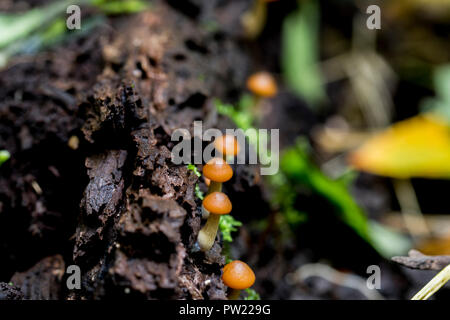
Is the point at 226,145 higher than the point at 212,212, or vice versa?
the point at 226,145

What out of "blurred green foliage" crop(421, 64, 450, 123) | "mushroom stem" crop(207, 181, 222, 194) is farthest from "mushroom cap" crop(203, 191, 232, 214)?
"blurred green foliage" crop(421, 64, 450, 123)

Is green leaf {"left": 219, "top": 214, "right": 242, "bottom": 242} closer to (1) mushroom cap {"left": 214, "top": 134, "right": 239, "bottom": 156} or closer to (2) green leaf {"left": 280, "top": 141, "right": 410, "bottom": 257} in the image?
(1) mushroom cap {"left": 214, "top": 134, "right": 239, "bottom": 156}

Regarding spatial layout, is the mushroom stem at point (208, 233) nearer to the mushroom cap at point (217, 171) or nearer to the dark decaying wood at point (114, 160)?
the dark decaying wood at point (114, 160)

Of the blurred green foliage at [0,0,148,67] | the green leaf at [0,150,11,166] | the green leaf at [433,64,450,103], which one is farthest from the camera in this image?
the green leaf at [433,64,450,103]

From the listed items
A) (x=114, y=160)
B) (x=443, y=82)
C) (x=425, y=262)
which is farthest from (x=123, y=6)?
(x=443, y=82)

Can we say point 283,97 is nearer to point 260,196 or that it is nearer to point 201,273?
point 260,196

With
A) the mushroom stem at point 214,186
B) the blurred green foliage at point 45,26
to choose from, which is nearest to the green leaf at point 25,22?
the blurred green foliage at point 45,26

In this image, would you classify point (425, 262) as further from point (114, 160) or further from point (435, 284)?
point (114, 160)
